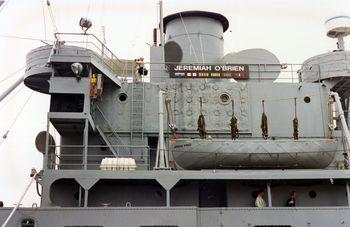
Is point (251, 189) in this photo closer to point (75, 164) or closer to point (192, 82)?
point (192, 82)

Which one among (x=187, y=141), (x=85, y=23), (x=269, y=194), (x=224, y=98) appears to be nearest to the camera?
→ (x=269, y=194)

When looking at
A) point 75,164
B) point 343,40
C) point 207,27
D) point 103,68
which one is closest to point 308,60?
point 343,40

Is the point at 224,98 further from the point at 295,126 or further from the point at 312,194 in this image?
the point at 312,194

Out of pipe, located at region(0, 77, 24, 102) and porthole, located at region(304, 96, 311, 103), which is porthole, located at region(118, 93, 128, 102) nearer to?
pipe, located at region(0, 77, 24, 102)

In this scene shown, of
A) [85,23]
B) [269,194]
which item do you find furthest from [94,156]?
[269,194]

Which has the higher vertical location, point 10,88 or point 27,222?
point 10,88

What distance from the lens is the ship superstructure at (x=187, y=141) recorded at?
13.0m

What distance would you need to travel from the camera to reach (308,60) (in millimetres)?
17141

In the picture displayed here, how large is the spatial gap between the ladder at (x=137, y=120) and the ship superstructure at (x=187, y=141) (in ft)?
0.11

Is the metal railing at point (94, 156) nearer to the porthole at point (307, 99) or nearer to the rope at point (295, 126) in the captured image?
the rope at point (295, 126)

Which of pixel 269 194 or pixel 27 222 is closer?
pixel 27 222

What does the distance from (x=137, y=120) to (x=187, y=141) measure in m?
2.35

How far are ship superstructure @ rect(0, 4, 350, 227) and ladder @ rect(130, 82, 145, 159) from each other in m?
0.03

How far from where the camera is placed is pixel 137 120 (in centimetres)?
1560
